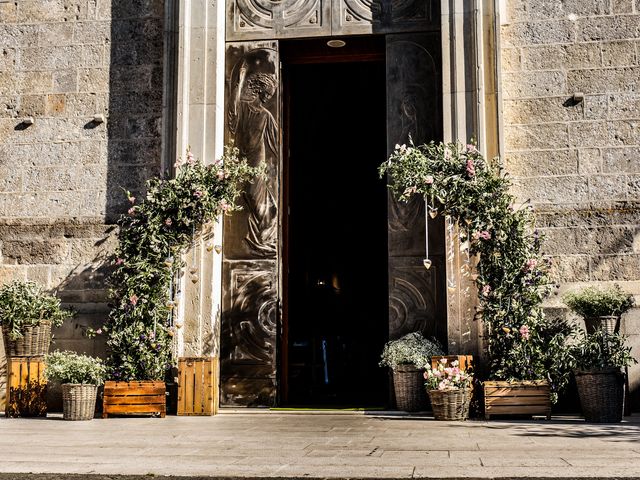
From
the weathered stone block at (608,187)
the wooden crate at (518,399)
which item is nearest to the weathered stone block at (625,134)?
the weathered stone block at (608,187)

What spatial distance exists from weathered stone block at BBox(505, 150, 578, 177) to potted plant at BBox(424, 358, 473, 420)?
2567 mm

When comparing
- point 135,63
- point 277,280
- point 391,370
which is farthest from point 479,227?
point 135,63

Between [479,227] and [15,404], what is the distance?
5148mm

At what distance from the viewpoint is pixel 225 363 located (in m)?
10.4

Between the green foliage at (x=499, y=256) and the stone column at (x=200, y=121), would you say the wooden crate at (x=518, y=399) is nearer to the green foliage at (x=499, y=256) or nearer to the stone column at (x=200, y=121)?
the green foliage at (x=499, y=256)

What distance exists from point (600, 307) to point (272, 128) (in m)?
4.27

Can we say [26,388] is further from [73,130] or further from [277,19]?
[277,19]

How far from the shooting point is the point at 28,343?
9617mm

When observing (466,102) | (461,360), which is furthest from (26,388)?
(466,102)

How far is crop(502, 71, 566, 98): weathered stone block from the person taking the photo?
33.5 ft

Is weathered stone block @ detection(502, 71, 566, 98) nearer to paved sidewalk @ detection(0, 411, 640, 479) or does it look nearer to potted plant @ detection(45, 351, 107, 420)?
paved sidewalk @ detection(0, 411, 640, 479)

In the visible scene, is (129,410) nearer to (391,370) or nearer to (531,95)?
(391,370)

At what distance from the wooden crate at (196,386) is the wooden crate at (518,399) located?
285 centimetres

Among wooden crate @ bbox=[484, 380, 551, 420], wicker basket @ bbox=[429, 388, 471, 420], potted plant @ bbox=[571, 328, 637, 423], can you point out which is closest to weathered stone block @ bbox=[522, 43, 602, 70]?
potted plant @ bbox=[571, 328, 637, 423]
